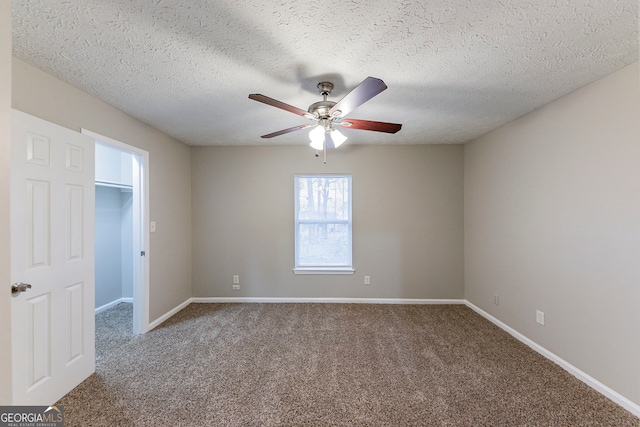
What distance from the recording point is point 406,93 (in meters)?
2.15

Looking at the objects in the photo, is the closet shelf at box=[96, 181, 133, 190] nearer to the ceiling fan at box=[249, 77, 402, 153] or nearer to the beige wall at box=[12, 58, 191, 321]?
the beige wall at box=[12, 58, 191, 321]

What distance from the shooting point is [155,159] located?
119 inches

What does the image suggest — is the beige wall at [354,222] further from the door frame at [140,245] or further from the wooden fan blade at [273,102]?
the wooden fan blade at [273,102]

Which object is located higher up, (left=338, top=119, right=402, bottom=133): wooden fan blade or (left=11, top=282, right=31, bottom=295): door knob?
(left=338, top=119, right=402, bottom=133): wooden fan blade

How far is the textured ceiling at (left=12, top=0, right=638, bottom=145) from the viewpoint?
127cm

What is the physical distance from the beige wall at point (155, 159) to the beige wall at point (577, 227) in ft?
13.5

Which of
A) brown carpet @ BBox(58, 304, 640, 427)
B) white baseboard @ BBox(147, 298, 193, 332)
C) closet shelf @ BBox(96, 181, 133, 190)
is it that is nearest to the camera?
brown carpet @ BBox(58, 304, 640, 427)

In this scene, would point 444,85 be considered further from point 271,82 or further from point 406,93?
point 271,82

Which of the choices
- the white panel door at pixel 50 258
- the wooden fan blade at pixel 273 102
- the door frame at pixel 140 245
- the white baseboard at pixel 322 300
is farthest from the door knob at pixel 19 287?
the white baseboard at pixel 322 300

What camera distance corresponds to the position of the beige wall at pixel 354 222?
12.2 feet

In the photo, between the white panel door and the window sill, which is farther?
the window sill

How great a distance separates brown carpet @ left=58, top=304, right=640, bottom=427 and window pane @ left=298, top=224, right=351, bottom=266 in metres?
0.99

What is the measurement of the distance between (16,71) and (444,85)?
9.87ft

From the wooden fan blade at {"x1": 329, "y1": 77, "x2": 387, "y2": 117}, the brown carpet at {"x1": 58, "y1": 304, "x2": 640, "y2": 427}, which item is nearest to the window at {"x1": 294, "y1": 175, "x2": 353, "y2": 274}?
the brown carpet at {"x1": 58, "y1": 304, "x2": 640, "y2": 427}
